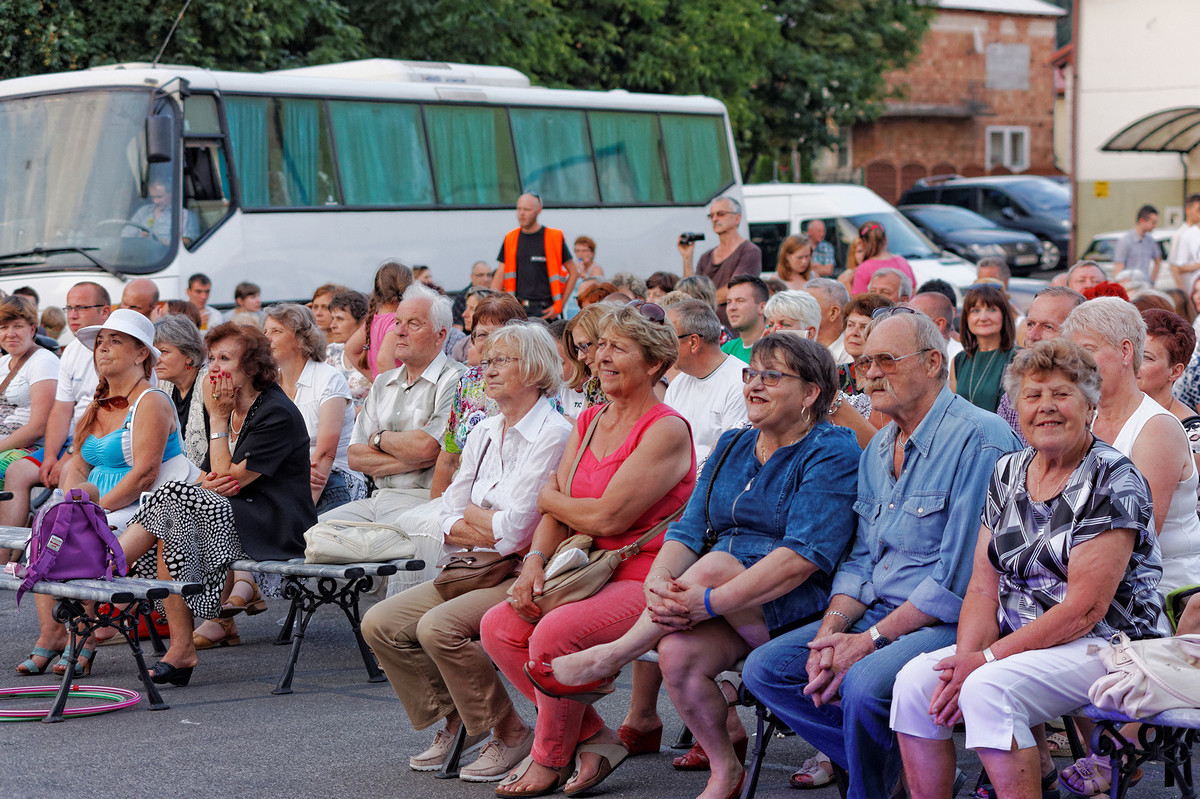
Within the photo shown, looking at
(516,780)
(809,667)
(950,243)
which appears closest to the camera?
(809,667)

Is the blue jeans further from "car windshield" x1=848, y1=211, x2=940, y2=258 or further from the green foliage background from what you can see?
"car windshield" x1=848, y1=211, x2=940, y2=258

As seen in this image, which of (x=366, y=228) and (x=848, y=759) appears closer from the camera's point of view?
(x=848, y=759)

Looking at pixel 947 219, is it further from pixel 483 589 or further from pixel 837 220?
pixel 483 589

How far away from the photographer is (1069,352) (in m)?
4.66

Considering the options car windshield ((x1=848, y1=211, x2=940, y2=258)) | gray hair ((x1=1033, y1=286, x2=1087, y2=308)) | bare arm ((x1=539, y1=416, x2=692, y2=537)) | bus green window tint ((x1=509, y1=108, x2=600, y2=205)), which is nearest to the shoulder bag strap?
bare arm ((x1=539, y1=416, x2=692, y2=537))

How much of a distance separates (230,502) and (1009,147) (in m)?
49.7

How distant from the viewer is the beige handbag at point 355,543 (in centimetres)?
699

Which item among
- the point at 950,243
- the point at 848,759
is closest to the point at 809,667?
the point at 848,759

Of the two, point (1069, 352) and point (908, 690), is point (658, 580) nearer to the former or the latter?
point (908, 690)

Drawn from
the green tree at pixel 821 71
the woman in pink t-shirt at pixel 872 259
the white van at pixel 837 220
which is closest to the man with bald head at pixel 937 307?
the woman in pink t-shirt at pixel 872 259

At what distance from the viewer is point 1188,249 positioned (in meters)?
16.8

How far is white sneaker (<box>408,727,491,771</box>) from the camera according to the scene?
19.2 ft

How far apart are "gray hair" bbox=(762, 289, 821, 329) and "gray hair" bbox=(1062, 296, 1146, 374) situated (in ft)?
8.62

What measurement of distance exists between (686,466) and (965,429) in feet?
3.82
